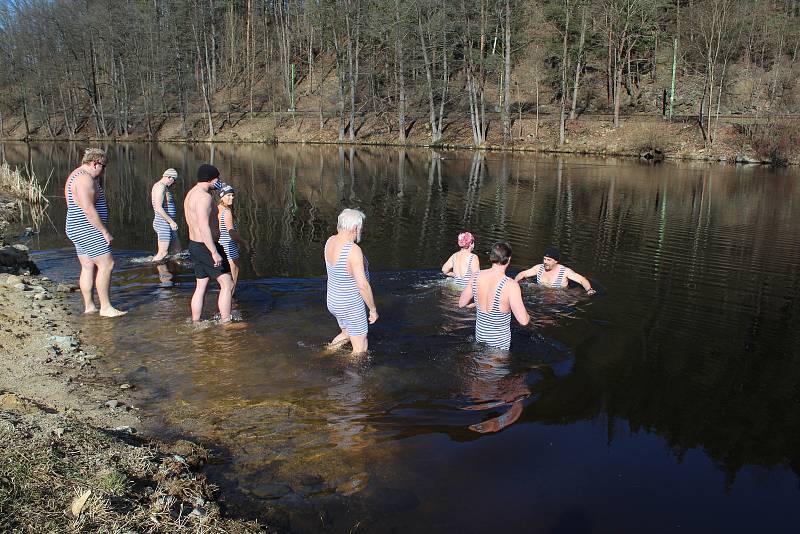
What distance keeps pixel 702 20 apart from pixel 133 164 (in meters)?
40.2

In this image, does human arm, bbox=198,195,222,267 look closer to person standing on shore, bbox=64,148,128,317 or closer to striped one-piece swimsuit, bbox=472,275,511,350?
person standing on shore, bbox=64,148,128,317

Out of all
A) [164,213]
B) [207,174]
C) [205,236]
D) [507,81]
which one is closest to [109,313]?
[205,236]

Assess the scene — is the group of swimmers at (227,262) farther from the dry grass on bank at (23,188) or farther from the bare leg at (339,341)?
the dry grass on bank at (23,188)

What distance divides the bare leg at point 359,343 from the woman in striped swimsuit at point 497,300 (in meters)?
1.41

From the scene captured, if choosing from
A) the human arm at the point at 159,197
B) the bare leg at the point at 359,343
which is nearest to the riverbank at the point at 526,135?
the human arm at the point at 159,197

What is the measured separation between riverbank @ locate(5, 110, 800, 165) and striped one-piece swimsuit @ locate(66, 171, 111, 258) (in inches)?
1611

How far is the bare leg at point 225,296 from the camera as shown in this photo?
889 cm

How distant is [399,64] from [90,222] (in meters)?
50.8

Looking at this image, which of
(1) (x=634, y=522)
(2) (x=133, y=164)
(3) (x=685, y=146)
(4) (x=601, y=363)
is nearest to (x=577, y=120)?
(3) (x=685, y=146)

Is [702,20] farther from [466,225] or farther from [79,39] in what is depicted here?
[79,39]

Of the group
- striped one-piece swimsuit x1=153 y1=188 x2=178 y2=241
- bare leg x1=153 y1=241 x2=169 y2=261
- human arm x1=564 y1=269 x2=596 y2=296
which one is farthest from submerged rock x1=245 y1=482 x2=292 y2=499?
bare leg x1=153 y1=241 x2=169 y2=261

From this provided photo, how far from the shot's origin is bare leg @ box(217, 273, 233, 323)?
889 centimetres

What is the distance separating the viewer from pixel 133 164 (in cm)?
3984

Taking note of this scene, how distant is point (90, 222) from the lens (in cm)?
857
